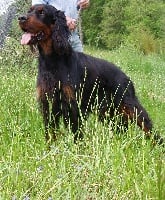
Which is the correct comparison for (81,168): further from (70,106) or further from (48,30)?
(48,30)

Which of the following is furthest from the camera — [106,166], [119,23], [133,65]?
[119,23]

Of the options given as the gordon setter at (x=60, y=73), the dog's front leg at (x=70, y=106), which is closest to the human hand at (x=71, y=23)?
the gordon setter at (x=60, y=73)

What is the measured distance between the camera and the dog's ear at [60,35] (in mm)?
5562

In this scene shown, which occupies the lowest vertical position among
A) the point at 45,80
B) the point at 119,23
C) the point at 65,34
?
the point at 119,23

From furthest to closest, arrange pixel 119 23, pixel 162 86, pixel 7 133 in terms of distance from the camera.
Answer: pixel 119 23
pixel 162 86
pixel 7 133

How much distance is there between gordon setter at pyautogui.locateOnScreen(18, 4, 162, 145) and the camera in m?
5.40

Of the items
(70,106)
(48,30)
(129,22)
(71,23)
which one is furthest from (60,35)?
(129,22)

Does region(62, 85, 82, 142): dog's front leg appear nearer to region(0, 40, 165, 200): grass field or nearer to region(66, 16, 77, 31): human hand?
region(0, 40, 165, 200): grass field

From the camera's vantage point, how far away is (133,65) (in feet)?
53.0

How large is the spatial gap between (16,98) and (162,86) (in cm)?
572

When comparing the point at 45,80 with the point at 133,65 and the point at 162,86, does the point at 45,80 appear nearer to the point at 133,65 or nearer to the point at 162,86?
the point at 162,86

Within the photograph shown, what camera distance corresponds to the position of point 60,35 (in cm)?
558

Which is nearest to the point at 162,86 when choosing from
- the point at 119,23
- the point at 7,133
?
the point at 7,133

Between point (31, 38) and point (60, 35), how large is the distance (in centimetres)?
31
